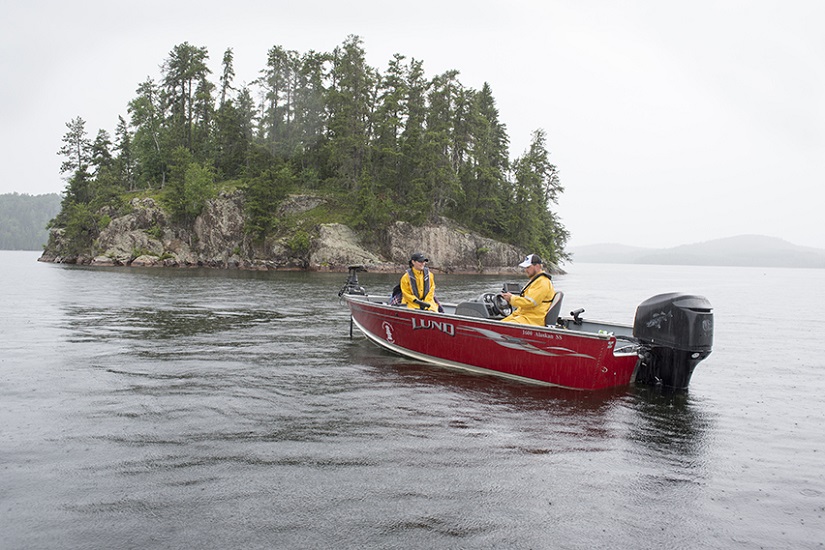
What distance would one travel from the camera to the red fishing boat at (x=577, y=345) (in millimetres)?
9000

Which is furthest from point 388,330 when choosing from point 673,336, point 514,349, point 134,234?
point 134,234

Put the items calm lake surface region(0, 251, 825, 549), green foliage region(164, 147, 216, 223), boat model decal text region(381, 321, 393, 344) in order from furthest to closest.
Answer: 1. green foliage region(164, 147, 216, 223)
2. boat model decal text region(381, 321, 393, 344)
3. calm lake surface region(0, 251, 825, 549)

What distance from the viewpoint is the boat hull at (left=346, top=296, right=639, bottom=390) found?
9.21 metres

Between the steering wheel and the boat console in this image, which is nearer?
the boat console

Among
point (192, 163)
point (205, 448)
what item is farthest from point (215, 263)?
point (205, 448)

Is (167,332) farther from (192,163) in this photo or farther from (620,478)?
(192,163)

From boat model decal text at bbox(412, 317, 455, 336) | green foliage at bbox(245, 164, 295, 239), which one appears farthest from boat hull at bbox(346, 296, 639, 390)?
green foliage at bbox(245, 164, 295, 239)

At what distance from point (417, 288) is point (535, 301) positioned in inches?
129

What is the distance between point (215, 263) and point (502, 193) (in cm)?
3941

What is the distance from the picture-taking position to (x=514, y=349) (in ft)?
32.9

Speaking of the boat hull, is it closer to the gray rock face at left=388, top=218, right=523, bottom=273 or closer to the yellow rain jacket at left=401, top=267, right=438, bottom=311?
the yellow rain jacket at left=401, top=267, right=438, bottom=311

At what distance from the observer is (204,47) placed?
8325 cm

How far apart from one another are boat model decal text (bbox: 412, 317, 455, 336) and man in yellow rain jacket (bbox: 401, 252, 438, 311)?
1.81ft

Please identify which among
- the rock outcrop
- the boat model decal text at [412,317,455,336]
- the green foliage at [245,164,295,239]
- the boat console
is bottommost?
the boat model decal text at [412,317,455,336]
